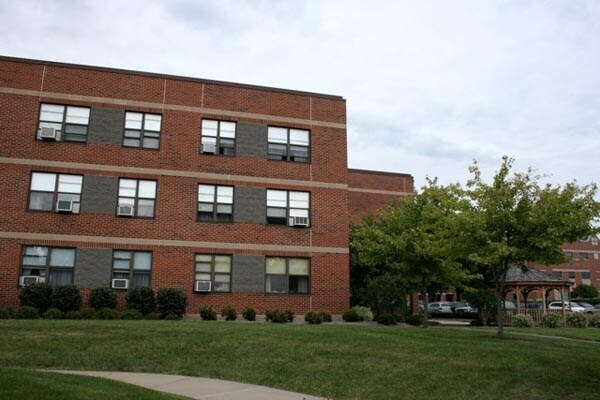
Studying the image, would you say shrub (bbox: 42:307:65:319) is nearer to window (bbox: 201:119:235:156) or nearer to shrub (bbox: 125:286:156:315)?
shrub (bbox: 125:286:156:315)

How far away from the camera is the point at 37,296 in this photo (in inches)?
878

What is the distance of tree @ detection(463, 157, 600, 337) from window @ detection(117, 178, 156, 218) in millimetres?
14066

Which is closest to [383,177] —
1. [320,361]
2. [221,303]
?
[221,303]

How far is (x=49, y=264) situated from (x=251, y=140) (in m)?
10.3

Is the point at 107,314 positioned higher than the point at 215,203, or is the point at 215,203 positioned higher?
the point at 215,203

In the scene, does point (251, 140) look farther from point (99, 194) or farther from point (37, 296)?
point (37, 296)

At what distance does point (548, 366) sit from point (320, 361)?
4.91 metres

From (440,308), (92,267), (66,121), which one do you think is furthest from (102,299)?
(440,308)

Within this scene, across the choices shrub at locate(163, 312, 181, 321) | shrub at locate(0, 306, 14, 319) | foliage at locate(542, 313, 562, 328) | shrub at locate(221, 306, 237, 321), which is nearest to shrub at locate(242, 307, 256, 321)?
shrub at locate(221, 306, 237, 321)

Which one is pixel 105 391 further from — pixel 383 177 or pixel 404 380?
pixel 383 177

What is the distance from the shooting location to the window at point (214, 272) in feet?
83.9

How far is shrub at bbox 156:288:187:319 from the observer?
77.4ft

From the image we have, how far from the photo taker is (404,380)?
11523 mm

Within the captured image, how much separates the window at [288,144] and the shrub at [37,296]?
11.3 meters
